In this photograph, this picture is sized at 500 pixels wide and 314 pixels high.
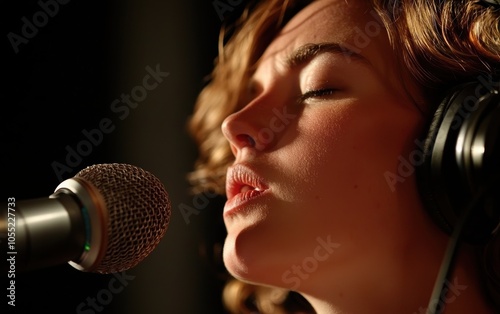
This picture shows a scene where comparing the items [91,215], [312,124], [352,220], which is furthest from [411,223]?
[91,215]

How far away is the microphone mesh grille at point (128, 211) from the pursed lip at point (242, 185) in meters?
0.25

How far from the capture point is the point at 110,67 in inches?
63.3

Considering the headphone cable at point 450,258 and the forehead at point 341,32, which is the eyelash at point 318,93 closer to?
the forehead at point 341,32

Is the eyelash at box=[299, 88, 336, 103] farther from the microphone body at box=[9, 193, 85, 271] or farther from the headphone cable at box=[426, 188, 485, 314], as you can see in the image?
the microphone body at box=[9, 193, 85, 271]

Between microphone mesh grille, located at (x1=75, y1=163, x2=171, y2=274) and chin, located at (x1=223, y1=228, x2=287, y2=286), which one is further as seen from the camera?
chin, located at (x1=223, y1=228, x2=287, y2=286)

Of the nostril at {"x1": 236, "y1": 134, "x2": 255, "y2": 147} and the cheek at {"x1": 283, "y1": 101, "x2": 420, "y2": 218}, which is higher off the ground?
the nostril at {"x1": 236, "y1": 134, "x2": 255, "y2": 147}

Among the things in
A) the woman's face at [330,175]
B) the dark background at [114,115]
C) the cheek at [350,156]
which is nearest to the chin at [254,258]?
the woman's face at [330,175]

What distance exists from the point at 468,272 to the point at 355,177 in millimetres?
316

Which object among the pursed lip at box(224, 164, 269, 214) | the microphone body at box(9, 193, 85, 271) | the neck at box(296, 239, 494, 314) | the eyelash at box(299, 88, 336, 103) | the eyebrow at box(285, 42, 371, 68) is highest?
the microphone body at box(9, 193, 85, 271)

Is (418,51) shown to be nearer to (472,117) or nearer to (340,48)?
(340,48)

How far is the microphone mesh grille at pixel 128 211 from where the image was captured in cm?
69

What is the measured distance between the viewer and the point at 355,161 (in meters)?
0.97

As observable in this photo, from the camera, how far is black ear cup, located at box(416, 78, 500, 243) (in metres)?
0.75

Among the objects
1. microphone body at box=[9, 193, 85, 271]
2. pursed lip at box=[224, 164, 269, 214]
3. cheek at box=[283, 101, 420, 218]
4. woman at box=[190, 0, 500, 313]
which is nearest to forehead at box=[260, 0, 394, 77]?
woman at box=[190, 0, 500, 313]
